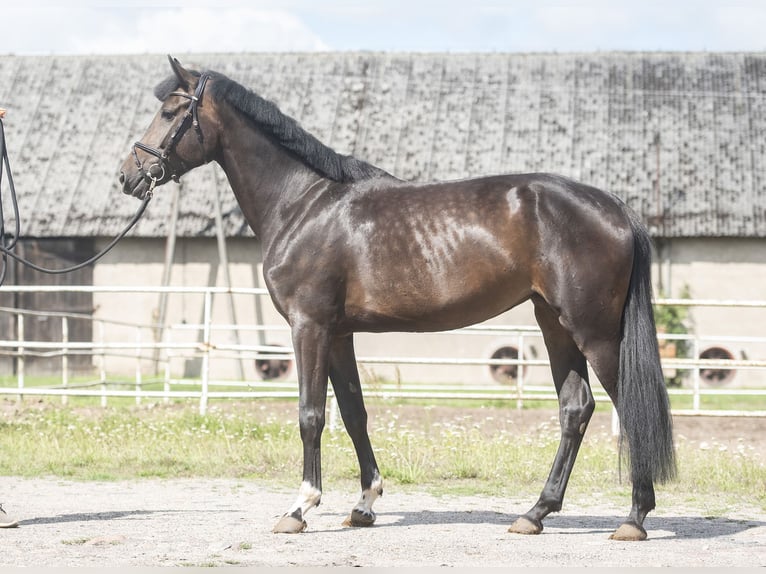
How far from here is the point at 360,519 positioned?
5.98m

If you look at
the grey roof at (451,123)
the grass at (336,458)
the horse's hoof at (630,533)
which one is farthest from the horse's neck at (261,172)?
the grey roof at (451,123)

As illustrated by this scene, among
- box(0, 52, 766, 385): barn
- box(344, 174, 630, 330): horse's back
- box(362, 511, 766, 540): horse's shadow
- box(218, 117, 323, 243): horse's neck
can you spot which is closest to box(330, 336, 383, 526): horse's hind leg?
box(362, 511, 766, 540): horse's shadow

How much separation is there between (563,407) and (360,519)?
1.31 m

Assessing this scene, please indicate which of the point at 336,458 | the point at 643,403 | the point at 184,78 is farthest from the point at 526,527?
the point at 184,78

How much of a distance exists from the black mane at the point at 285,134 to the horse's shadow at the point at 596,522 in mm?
2035

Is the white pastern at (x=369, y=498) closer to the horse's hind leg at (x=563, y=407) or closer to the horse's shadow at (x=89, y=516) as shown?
the horse's hind leg at (x=563, y=407)

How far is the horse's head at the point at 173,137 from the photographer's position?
6.18 metres

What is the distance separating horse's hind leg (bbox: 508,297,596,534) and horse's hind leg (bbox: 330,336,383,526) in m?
0.87

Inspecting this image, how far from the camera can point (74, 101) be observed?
77.9ft

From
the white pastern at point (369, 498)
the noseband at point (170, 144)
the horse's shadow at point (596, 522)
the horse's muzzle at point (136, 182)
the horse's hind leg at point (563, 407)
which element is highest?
the noseband at point (170, 144)

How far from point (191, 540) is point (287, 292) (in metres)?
1.44

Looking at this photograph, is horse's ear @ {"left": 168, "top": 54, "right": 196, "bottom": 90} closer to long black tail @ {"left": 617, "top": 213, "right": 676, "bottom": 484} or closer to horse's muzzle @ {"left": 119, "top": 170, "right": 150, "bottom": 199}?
horse's muzzle @ {"left": 119, "top": 170, "right": 150, "bottom": 199}

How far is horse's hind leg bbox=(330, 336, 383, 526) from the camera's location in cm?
613

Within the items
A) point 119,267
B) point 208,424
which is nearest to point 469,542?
point 208,424
